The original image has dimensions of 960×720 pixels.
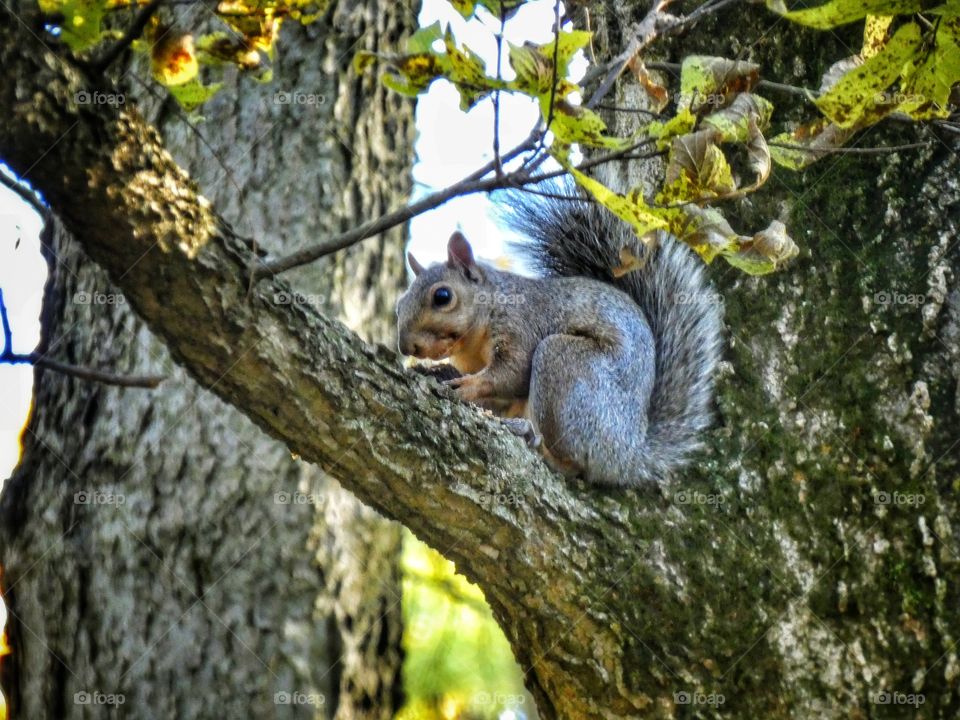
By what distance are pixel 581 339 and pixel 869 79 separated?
1264 mm

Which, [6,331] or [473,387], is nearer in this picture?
[6,331]

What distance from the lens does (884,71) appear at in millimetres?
1313

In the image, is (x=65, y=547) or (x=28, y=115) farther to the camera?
(x=65, y=547)

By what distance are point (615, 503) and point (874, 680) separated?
1.70 feet

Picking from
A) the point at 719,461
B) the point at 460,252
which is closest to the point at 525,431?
the point at 719,461

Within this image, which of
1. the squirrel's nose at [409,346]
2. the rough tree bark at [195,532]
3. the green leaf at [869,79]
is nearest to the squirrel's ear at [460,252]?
the squirrel's nose at [409,346]

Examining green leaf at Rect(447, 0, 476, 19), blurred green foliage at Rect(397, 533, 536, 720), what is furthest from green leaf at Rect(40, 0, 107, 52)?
blurred green foliage at Rect(397, 533, 536, 720)

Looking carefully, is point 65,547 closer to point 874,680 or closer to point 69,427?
point 69,427

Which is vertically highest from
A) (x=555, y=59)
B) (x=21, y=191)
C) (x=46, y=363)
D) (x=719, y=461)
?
(x=555, y=59)

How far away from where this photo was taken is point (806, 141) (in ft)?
5.18

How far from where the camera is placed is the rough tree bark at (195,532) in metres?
2.84

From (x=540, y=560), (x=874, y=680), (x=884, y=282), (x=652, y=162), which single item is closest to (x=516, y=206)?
(x=652, y=162)

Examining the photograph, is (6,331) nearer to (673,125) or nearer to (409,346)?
(673,125)

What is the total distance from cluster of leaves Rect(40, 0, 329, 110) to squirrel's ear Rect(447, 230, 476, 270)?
48.1 inches
